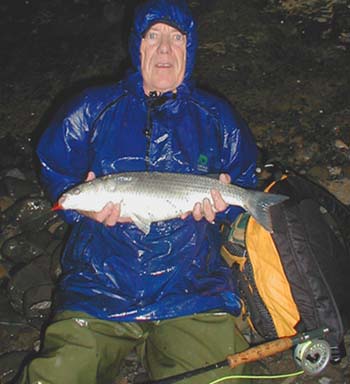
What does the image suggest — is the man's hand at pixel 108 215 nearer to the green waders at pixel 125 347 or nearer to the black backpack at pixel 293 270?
the green waders at pixel 125 347

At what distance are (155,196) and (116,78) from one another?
5039 millimetres

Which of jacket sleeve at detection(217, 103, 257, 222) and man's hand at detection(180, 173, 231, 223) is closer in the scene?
man's hand at detection(180, 173, 231, 223)

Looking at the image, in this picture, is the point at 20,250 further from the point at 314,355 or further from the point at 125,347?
the point at 314,355

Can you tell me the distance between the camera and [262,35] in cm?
877

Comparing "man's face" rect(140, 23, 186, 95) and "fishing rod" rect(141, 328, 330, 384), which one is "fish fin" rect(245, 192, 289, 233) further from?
"man's face" rect(140, 23, 186, 95)

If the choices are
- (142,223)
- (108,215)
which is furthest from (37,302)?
(142,223)

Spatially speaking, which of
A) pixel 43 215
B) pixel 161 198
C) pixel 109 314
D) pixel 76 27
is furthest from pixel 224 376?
pixel 76 27

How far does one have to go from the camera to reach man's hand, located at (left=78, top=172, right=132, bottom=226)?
146 inches

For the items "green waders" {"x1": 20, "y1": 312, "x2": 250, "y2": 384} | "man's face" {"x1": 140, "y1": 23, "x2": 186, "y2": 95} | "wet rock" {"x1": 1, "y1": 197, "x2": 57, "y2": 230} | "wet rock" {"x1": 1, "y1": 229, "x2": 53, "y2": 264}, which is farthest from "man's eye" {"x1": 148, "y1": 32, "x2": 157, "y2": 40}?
"wet rock" {"x1": 1, "y1": 229, "x2": 53, "y2": 264}

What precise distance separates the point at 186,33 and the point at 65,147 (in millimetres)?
1502

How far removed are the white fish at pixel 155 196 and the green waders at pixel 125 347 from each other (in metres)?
0.81

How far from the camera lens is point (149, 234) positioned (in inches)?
154

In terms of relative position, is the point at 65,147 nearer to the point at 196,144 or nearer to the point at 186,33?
the point at 196,144

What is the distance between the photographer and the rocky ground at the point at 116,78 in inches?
200
